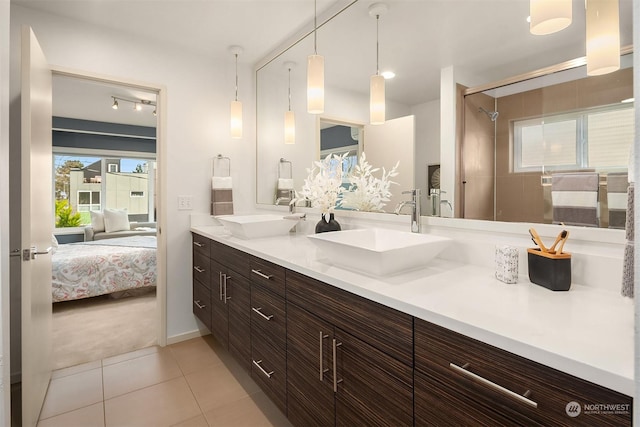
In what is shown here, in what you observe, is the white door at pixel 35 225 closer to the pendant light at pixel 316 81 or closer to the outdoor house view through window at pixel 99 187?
the pendant light at pixel 316 81

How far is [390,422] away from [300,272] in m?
0.61

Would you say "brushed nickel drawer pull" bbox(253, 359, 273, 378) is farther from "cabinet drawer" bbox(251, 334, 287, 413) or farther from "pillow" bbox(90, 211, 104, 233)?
"pillow" bbox(90, 211, 104, 233)

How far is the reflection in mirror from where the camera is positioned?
1.00 metres

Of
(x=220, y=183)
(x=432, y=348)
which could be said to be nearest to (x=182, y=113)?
(x=220, y=183)

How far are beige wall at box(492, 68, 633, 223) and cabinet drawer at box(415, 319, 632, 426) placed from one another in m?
0.68

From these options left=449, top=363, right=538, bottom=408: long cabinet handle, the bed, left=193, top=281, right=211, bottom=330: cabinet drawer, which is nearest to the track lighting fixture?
the bed

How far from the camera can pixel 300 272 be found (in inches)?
52.9

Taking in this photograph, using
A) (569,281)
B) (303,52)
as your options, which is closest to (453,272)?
(569,281)

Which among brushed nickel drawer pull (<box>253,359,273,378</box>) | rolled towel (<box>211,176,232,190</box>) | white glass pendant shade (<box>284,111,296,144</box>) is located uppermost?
white glass pendant shade (<box>284,111,296,144</box>)

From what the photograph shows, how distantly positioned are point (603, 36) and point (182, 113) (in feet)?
8.77

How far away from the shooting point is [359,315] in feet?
3.52

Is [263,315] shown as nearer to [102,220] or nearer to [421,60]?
[421,60]

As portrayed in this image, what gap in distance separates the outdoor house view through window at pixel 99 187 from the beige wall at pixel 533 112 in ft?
22.6

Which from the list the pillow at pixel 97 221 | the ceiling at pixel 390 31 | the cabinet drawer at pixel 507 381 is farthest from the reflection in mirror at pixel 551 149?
the pillow at pixel 97 221
